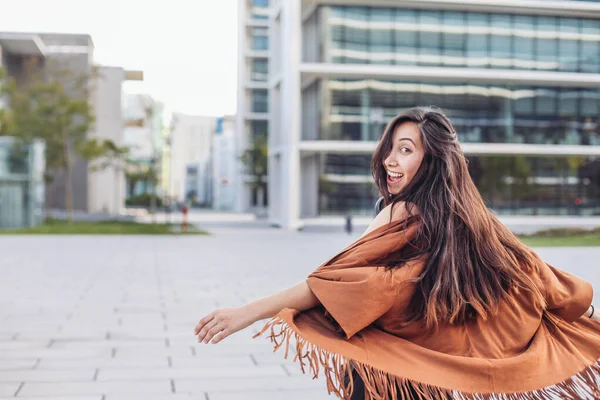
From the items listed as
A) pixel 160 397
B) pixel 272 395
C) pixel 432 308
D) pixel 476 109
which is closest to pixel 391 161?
pixel 432 308

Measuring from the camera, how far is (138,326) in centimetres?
789

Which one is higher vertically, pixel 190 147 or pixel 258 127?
pixel 190 147

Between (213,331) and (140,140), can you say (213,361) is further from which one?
(140,140)

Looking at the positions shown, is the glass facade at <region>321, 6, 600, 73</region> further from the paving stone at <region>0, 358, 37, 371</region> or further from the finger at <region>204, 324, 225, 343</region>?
the finger at <region>204, 324, 225, 343</region>

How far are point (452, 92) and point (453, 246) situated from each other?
106 feet

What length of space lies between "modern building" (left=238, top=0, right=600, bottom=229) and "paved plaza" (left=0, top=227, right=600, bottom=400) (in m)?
15.5

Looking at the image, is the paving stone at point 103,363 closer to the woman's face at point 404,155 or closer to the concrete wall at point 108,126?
the woman's face at point 404,155

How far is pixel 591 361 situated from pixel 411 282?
2.49 ft

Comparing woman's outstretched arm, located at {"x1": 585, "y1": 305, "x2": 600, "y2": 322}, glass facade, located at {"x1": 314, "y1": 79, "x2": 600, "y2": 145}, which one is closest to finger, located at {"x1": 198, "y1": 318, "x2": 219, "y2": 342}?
woman's outstretched arm, located at {"x1": 585, "y1": 305, "x2": 600, "y2": 322}

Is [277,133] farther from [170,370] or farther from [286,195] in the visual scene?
[170,370]

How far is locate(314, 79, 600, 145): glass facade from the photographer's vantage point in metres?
32.8

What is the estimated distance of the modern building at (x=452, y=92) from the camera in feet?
107

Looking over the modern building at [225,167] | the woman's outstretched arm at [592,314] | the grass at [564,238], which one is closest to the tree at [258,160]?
the grass at [564,238]

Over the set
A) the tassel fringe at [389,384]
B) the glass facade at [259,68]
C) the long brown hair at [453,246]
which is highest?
the glass facade at [259,68]
